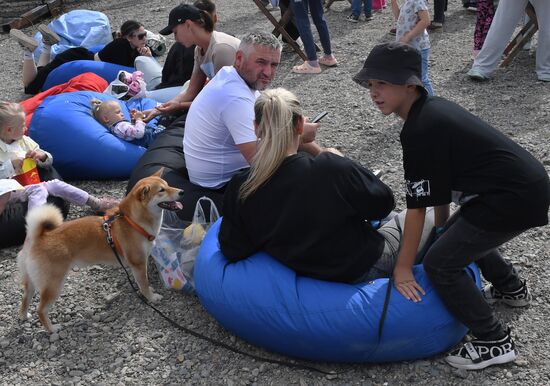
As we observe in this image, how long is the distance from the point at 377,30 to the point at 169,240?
7168 millimetres

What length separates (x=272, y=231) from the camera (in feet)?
11.1

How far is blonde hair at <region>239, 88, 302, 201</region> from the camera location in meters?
3.26

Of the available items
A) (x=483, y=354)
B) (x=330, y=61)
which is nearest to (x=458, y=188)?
(x=483, y=354)

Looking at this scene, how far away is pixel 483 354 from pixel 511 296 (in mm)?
587

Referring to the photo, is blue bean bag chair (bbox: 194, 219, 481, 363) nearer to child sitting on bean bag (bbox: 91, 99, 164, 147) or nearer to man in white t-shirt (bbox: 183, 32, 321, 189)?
man in white t-shirt (bbox: 183, 32, 321, 189)

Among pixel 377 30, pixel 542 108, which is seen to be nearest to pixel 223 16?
pixel 377 30

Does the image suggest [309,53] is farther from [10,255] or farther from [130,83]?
[10,255]

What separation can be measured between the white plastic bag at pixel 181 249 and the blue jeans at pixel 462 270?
1602mm

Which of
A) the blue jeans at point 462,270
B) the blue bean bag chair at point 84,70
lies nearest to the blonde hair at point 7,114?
the blue bean bag chair at point 84,70

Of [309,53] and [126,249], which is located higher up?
[126,249]

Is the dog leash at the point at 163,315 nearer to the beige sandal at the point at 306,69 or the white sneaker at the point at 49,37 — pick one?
the beige sandal at the point at 306,69

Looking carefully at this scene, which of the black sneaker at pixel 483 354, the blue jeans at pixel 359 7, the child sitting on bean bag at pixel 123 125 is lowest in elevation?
the blue jeans at pixel 359 7

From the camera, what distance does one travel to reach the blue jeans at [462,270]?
3180 mm

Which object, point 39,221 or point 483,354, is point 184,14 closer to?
point 39,221
